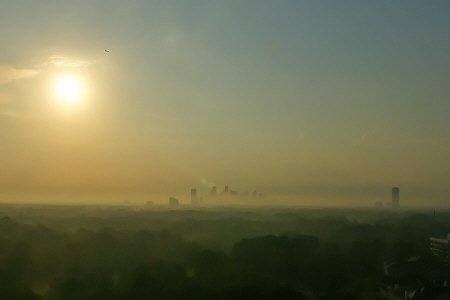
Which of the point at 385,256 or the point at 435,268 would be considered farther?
the point at 385,256

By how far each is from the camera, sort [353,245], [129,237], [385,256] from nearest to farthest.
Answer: [385,256], [353,245], [129,237]

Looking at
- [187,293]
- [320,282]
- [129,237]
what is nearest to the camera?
[187,293]

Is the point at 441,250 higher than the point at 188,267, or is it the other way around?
the point at 441,250

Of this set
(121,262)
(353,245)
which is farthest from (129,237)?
(353,245)

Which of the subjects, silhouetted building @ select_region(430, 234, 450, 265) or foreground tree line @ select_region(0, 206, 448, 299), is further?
silhouetted building @ select_region(430, 234, 450, 265)

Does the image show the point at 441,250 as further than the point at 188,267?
Yes

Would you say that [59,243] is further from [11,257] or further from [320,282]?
[320,282]

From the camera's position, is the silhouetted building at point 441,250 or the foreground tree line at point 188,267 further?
the silhouetted building at point 441,250
